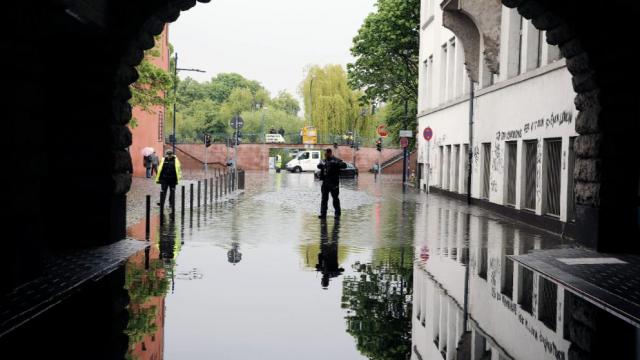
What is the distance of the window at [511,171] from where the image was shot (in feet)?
72.7

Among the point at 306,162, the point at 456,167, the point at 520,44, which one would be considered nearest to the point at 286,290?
the point at 520,44

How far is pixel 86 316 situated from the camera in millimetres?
7133

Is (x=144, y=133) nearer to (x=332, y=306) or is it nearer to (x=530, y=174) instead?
(x=530, y=174)

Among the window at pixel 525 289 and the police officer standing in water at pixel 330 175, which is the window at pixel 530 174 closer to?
the police officer standing in water at pixel 330 175

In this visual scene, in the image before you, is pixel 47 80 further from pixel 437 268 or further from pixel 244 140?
pixel 244 140

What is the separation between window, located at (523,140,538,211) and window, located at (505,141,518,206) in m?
1.40

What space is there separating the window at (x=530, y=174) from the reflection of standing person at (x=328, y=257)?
20.0ft

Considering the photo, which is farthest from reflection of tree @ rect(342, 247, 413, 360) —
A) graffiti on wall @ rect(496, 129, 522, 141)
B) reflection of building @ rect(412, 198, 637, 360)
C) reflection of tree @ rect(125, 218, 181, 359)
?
graffiti on wall @ rect(496, 129, 522, 141)

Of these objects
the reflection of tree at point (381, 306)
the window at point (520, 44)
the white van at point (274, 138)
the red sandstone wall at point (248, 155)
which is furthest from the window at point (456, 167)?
the white van at point (274, 138)

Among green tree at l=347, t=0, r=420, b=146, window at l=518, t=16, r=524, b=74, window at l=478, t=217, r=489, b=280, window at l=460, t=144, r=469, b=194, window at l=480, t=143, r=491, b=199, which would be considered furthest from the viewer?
green tree at l=347, t=0, r=420, b=146

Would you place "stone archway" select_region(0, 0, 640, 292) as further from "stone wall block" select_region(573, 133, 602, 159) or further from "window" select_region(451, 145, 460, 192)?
"window" select_region(451, 145, 460, 192)

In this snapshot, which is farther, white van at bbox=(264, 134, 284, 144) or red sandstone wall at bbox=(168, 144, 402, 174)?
white van at bbox=(264, 134, 284, 144)

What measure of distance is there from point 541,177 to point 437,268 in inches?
358

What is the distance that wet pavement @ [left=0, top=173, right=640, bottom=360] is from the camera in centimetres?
605
